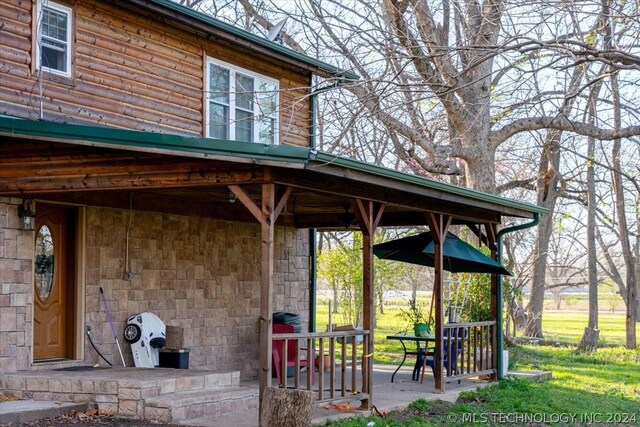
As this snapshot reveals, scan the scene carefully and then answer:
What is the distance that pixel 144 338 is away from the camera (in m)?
11.5

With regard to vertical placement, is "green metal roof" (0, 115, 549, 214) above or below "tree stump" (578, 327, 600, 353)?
above

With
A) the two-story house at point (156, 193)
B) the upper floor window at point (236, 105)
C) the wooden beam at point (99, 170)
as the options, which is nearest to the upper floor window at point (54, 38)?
the two-story house at point (156, 193)

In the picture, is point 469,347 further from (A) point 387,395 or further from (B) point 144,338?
(B) point 144,338

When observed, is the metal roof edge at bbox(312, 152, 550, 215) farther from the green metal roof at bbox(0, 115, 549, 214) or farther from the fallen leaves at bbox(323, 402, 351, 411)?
the fallen leaves at bbox(323, 402, 351, 411)

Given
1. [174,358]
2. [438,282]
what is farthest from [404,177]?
[174,358]

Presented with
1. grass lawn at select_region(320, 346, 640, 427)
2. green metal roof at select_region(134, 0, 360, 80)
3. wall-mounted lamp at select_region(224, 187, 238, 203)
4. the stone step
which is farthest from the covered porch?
green metal roof at select_region(134, 0, 360, 80)

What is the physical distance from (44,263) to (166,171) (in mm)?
2731

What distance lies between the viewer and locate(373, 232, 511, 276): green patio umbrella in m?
12.8

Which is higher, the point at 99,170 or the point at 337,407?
the point at 99,170

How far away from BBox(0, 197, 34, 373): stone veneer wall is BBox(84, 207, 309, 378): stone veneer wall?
2.99 feet

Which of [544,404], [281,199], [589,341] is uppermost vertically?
[281,199]

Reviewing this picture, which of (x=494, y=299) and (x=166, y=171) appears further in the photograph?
(x=494, y=299)

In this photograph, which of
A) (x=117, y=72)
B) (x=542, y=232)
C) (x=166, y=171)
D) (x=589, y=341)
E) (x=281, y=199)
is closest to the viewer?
(x=281, y=199)

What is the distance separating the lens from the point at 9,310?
10.0 m
